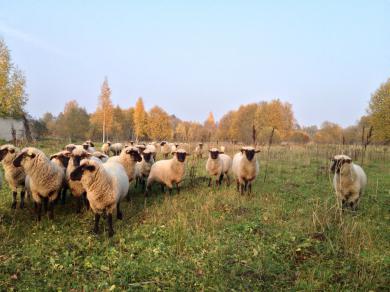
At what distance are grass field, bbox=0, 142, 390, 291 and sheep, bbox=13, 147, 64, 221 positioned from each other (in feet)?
1.65

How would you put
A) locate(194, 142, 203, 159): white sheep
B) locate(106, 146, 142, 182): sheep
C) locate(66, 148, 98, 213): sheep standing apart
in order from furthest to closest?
locate(194, 142, 203, 159): white sheep < locate(106, 146, 142, 182): sheep < locate(66, 148, 98, 213): sheep standing apart

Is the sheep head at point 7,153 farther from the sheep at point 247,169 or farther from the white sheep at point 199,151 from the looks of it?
the white sheep at point 199,151

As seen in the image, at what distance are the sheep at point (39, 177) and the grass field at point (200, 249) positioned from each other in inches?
19.8

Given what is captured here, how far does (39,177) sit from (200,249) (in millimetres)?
4317

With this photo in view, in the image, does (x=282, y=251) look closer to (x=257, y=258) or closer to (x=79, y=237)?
(x=257, y=258)

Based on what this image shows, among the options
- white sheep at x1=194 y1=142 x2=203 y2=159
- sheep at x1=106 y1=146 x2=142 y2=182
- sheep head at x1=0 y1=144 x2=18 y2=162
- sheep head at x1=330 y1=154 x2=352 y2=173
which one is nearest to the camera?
sheep head at x1=0 y1=144 x2=18 y2=162

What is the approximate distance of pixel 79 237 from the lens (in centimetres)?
603

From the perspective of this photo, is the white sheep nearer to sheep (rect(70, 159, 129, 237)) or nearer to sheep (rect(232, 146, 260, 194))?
sheep (rect(232, 146, 260, 194))

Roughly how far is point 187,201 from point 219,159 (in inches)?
157

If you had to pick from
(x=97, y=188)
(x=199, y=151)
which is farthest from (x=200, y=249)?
(x=199, y=151)

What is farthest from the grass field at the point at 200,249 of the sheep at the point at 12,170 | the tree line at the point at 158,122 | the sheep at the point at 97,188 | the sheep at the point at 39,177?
the tree line at the point at 158,122

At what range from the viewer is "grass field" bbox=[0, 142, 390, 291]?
438 cm

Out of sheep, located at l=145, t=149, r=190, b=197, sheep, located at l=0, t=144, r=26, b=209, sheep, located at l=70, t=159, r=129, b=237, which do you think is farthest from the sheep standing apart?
sheep, located at l=145, t=149, r=190, b=197

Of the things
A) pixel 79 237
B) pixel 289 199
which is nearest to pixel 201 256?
pixel 79 237
